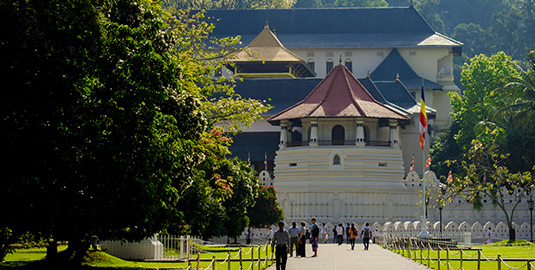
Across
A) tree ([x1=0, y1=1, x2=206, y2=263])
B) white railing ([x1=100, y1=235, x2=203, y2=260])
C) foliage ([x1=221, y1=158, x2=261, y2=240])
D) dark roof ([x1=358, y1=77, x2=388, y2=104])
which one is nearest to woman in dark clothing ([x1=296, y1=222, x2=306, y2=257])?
white railing ([x1=100, y1=235, x2=203, y2=260])

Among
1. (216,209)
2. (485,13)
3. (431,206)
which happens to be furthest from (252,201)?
(485,13)

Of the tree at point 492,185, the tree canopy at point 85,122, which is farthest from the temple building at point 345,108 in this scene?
the tree canopy at point 85,122

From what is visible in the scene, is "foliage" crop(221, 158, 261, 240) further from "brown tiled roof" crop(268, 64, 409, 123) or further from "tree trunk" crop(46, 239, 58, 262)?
"brown tiled roof" crop(268, 64, 409, 123)

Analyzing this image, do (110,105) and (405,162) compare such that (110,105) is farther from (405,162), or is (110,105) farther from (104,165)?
(405,162)

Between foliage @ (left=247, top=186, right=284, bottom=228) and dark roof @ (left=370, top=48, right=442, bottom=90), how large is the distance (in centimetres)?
4181

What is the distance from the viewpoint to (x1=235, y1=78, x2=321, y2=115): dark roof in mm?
85062

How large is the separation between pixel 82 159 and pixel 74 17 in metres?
3.25

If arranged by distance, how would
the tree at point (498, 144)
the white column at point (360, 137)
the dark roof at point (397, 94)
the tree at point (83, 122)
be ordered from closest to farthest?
1. the tree at point (83, 122)
2. the tree at point (498, 144)
3. the white column at point (360, 137)
4. the dark roof at point (397, 94)

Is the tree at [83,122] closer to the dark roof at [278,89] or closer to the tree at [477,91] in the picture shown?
the dark roof at [278,89]

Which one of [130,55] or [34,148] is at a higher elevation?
[130,55]

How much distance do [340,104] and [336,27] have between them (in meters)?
35.6

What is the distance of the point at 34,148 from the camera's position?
23.0 m

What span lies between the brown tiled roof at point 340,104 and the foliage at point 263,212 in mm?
16623

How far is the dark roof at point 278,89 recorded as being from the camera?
279 feet
